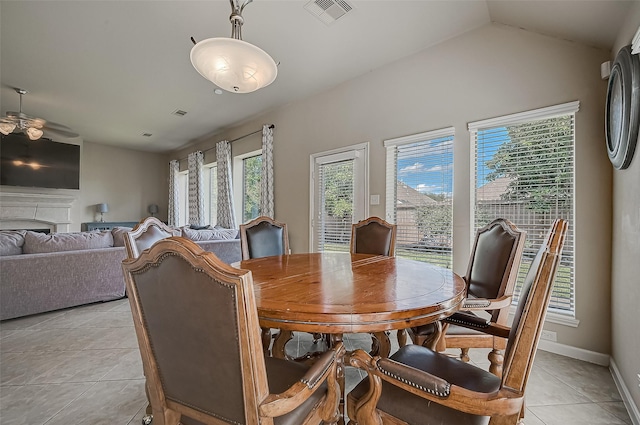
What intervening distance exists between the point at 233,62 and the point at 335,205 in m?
2.46

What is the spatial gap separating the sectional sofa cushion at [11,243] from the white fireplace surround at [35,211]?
4201 millimetres

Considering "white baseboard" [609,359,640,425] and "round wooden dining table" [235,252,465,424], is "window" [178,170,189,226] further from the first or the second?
"white baseboard" [609,359,640,425]

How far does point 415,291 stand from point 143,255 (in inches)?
40.3

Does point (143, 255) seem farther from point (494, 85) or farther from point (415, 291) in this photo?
point (494, 85)

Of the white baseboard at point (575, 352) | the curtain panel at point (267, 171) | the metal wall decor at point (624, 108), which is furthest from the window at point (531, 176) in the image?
the curtain panel at point (267, 171)

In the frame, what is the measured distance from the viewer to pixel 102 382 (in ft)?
6.03

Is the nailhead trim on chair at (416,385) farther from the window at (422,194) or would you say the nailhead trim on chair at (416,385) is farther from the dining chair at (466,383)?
the window at (422,194)

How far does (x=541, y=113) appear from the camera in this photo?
89.9 inches

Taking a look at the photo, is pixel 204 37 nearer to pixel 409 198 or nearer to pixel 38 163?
pixel 409 198

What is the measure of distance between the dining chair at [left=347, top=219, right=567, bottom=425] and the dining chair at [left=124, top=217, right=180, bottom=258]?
1.22m

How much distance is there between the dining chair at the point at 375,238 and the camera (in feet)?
8.29

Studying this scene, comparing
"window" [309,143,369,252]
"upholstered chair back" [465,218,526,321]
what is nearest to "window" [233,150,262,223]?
"window" [309,143,369,252]

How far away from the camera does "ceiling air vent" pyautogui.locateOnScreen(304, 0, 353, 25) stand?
2331 millimetres

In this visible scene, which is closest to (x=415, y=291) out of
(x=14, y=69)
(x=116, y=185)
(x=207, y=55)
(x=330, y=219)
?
(x=207, y=55)
